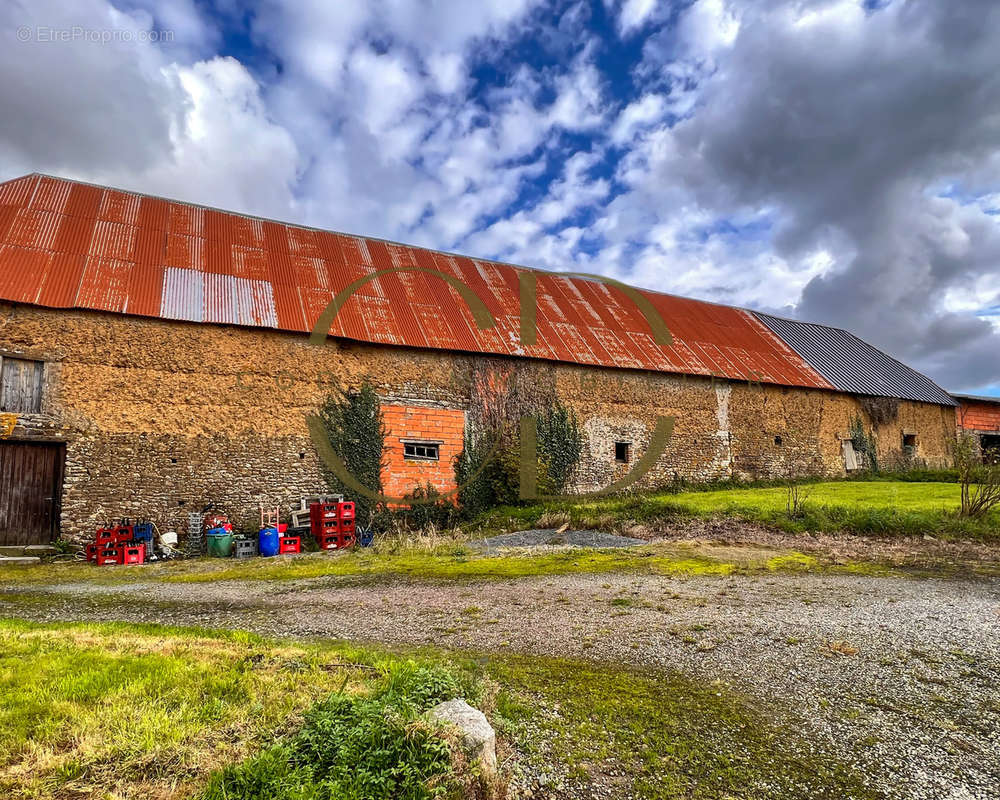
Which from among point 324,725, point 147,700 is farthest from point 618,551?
point 147,700

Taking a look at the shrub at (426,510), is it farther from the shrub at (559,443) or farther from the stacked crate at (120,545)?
the stacked crate at (120,545)

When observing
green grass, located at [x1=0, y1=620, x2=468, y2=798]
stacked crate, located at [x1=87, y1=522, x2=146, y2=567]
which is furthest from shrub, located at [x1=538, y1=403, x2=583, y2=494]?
green grass, located at [x1=0, y1=620, x2=468, y2=798]

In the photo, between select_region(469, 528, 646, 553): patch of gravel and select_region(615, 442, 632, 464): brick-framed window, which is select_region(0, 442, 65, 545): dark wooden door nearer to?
select_region(469, 528, 646, 553): patch of gravel

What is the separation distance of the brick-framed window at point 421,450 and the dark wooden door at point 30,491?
6.86 meters

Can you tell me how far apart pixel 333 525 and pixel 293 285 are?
6333mm

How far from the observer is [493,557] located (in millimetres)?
10078

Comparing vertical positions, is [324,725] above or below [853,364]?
below

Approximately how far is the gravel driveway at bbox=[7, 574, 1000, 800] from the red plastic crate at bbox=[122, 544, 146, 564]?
2.93 metres

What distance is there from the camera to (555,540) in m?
11.5

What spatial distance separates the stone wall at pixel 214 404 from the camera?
11.4m

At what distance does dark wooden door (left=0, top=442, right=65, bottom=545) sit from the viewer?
11141 mm

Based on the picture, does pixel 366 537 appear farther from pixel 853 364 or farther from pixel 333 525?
pixel 853 364

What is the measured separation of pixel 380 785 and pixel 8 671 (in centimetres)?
276

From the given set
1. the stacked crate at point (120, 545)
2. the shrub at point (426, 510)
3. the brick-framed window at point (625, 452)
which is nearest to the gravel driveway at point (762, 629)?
the stacked crate at point (120, 545)
